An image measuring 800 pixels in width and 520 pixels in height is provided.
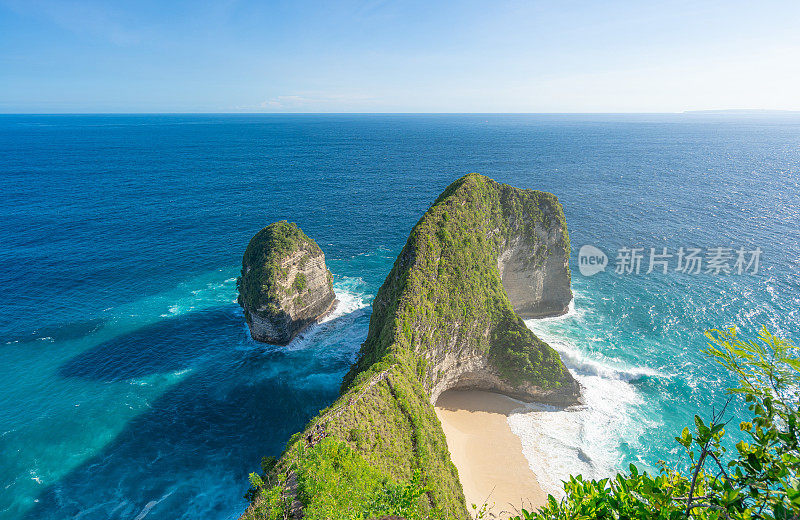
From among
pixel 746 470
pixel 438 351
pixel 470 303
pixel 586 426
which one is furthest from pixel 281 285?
pixel 746 470

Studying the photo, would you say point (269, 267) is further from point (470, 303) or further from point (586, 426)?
point (586, 426)

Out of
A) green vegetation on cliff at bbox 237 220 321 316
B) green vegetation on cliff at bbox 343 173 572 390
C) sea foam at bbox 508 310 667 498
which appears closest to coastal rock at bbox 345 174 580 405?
green vegetation on cliff at bbox 343 173 572 390

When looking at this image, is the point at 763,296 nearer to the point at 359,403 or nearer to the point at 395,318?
the point at 395,318

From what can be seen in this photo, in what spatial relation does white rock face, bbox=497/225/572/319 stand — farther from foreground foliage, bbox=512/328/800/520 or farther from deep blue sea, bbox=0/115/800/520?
foreground foliage, bbox=512/328/800/520

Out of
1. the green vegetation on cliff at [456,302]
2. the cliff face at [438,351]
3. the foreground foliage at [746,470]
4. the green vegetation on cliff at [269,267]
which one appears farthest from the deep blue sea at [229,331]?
the foreground foliage at [746,470]

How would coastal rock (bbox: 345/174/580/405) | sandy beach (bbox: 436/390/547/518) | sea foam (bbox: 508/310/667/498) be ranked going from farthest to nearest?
coastal rock (bbox: 345/174/580/405)
sea foam (bbox: 508/310/667/498)
sandy beach (bbox: 436/390/547/518)

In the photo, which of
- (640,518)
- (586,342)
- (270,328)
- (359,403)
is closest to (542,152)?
(586,342)
